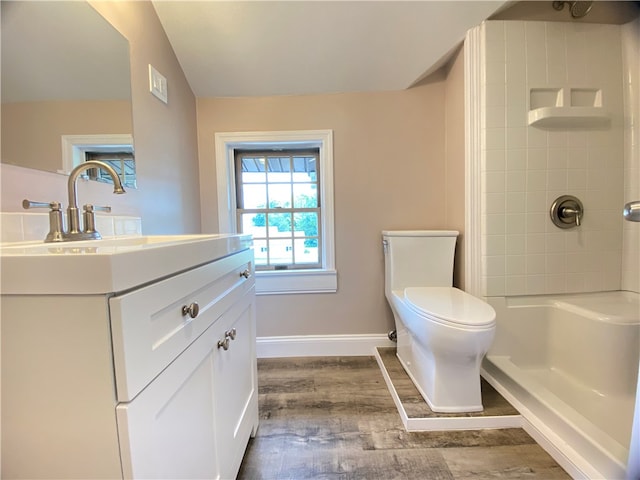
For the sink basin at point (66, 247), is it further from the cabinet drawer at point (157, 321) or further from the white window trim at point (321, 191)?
the white window trim at point (321, 191)

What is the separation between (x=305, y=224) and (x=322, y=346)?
87 centimetres

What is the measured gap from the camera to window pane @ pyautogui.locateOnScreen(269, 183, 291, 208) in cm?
211

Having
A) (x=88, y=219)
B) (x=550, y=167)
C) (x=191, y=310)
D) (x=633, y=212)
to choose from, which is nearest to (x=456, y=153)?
(x=550, y=167)

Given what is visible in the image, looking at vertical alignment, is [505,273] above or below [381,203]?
below

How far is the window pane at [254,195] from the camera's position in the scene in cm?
212

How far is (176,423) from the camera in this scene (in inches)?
22.8

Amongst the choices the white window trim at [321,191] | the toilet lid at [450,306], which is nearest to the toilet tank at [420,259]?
the toilet lid at [450,306]

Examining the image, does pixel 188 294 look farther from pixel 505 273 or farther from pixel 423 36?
pixel 423 36

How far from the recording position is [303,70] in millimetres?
1762

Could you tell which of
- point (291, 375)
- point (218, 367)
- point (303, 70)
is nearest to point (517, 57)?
point (303, 70)

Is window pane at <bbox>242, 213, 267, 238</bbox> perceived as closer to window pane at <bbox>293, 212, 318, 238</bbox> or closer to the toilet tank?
window pane at <bbox>293, 212, 318, 238</bbox>

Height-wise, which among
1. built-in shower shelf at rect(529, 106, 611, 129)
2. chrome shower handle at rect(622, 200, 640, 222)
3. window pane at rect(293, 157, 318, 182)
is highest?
built-in shower shelf at rect(529, 106, 611, 129)

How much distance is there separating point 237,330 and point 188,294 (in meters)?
0.42

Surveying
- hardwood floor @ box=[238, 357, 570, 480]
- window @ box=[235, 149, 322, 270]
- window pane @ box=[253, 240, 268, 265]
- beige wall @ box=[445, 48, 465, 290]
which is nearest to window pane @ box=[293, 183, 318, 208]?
window @ box=[235, 149, 322, 270]
